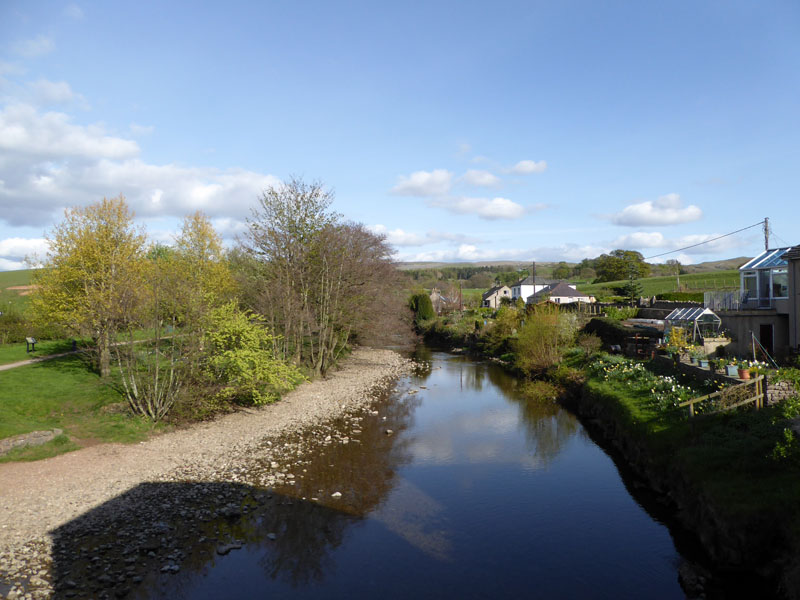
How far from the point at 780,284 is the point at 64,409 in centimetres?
3337

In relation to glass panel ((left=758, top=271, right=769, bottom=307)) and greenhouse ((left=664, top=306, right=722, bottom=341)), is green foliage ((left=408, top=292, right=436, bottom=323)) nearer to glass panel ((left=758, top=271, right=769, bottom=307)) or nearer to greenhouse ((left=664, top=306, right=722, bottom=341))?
greenhouse ((left=664, top=306, right=722, bottom=341))

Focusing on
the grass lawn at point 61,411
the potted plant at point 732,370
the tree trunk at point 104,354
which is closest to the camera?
the grass lawn at point 61,411

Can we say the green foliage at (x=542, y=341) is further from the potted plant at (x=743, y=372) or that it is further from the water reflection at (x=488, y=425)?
the potted plant at (x=743, y=372)

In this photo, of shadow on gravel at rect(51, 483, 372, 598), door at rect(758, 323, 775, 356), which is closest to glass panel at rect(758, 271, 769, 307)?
door at rect(758, 323, 775, 356)

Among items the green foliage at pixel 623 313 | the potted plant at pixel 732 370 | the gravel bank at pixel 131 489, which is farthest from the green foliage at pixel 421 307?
the potted plant at pixel 732 370

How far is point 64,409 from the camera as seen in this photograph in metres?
18.8

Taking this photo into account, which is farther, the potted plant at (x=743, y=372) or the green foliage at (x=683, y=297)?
the green foliage at (x=683, y=297)

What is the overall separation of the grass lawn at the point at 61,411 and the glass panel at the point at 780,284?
2990 cm

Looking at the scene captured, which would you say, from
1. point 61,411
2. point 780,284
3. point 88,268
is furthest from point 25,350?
point 780,284

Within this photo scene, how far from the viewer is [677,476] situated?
13250 millimetres

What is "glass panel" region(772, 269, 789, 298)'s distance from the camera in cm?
2434

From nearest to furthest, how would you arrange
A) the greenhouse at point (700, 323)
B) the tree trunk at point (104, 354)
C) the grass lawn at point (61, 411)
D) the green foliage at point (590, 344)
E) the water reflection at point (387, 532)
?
→ 1. the water reflection at point (387, 532)
2. the grass lawn at point (61, 411)
3. the tree trunk at point (104, 354)
4. the greenhouse at point (700, 323)
5. the green foliage at point (590, 344)

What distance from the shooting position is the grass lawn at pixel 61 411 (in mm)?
16188

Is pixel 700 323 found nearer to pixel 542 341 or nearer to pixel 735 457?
pixel 542 341
